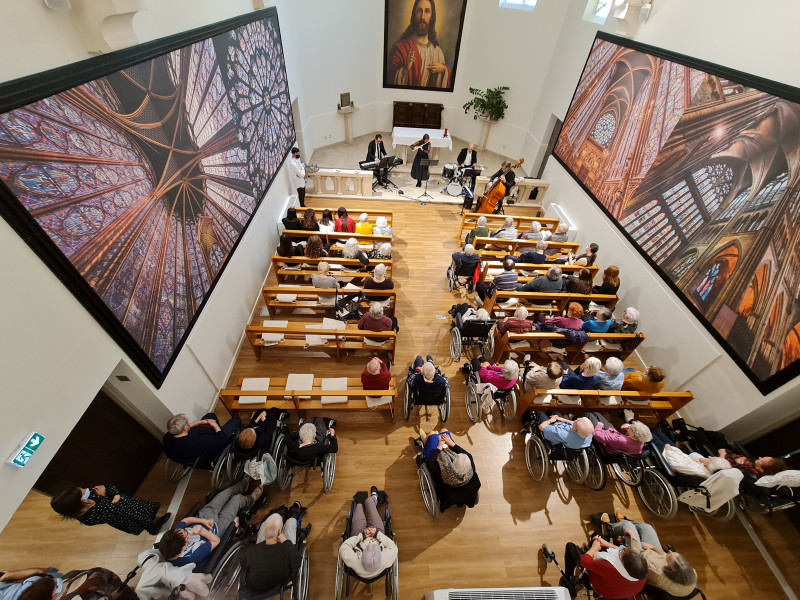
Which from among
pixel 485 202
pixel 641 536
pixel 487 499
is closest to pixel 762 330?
pixel 641 536

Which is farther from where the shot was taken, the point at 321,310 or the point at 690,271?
the point at 321,310

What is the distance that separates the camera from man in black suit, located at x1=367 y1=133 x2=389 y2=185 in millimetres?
8531

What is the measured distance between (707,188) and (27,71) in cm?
669

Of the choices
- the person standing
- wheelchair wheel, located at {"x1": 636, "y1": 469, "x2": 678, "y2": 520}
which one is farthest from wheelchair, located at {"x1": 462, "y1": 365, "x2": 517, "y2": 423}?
the person standing

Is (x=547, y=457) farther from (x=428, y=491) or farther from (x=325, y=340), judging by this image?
(x=325, y=340)

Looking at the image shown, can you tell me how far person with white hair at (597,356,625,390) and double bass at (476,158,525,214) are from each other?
4531mm

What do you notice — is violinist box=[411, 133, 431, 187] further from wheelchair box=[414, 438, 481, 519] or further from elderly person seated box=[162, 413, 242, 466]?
elderly person seated box=[162, 413, 242, 466]

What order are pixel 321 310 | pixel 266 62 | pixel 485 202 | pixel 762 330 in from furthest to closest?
pixel 485 202 → pixel 266 62 → pixel 321 310 → pixel 762 330

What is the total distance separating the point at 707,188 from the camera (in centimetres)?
452

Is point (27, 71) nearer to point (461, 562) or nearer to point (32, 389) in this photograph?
point (32, 389)

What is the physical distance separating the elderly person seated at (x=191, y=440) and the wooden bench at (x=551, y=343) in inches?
138

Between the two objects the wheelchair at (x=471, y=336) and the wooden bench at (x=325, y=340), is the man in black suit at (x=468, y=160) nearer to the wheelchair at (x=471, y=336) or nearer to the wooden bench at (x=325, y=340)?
the wheelchair at (x=471, y=336)

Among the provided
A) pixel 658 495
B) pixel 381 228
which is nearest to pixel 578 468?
pixel 658 495

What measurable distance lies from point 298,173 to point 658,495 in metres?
7.84
